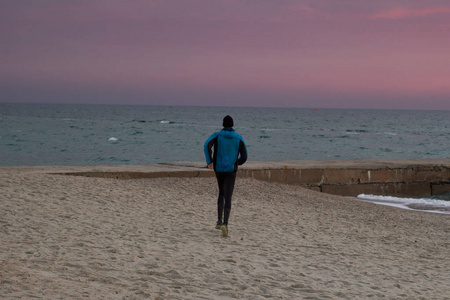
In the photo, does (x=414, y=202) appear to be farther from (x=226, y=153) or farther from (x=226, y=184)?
(x=226, y=153)

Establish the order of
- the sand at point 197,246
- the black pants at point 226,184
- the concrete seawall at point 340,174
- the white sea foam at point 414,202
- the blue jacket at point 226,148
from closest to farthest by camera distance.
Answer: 1. the sand at point 197,246
2. the blue jacket at point 226,148
3. the black pants at point 226,184
4. the concrete seawall at point 340,174
5. the white sea foam at point 414,202

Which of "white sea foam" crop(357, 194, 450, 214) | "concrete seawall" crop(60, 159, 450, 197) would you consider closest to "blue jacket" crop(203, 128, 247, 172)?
"concrete seawall" crop(60, 159, 450, 197)

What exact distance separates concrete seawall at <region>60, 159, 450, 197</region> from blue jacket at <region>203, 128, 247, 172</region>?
5334 mm

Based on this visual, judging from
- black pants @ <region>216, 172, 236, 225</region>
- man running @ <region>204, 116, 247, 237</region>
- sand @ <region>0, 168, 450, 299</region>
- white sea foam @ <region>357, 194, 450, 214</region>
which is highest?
man running @ <region>204, 116, 247, 237</region>

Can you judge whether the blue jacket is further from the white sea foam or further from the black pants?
the white sea foam

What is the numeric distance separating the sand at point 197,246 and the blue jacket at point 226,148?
0.94 metres

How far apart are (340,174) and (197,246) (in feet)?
26.5

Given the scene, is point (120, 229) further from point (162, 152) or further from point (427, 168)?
point (162, 152)

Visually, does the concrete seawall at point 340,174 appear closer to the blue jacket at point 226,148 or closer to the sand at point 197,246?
the sand at point 197,246

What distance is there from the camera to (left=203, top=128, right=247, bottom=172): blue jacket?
6797mm

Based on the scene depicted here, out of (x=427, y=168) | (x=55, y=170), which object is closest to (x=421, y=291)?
(x=55, y=170)

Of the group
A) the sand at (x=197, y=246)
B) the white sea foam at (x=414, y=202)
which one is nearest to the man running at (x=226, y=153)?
the sand at (x=197, y=246)

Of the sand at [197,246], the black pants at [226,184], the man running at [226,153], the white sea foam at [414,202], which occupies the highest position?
the man running at [226,153]

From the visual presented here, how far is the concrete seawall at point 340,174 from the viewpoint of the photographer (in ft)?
40.1
